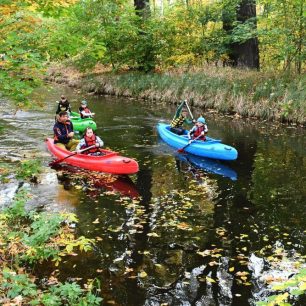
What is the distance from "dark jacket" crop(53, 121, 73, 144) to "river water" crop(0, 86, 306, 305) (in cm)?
66

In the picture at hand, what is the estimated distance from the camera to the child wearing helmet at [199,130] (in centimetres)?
1255

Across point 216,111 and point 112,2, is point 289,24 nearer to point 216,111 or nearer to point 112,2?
point 216,111

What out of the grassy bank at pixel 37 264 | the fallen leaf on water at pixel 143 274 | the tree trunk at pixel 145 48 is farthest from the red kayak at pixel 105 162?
the tree trunk at pixel 145 48

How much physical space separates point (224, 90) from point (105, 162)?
946 cm

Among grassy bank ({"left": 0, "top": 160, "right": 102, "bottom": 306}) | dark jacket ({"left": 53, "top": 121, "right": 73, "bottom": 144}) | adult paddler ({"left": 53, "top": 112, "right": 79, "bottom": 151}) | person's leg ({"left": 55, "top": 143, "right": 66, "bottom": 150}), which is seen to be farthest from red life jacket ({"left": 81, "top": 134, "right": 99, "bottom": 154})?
grassy bank ({"left": 0, "top": 160, "right": 102, "bottom": 306})

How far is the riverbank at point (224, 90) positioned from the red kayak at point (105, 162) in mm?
6958

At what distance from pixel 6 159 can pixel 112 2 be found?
16.2m

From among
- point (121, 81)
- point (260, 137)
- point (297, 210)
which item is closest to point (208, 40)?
point (121, 81)

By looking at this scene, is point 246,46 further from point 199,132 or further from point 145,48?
point 199,132

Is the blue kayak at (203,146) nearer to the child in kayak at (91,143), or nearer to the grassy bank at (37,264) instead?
the child in kayak at (91,143)

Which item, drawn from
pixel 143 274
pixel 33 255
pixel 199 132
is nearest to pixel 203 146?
pixel 199 132

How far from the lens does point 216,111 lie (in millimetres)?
18484

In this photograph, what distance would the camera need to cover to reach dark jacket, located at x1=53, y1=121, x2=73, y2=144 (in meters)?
12.4

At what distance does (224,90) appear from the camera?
18.3m
